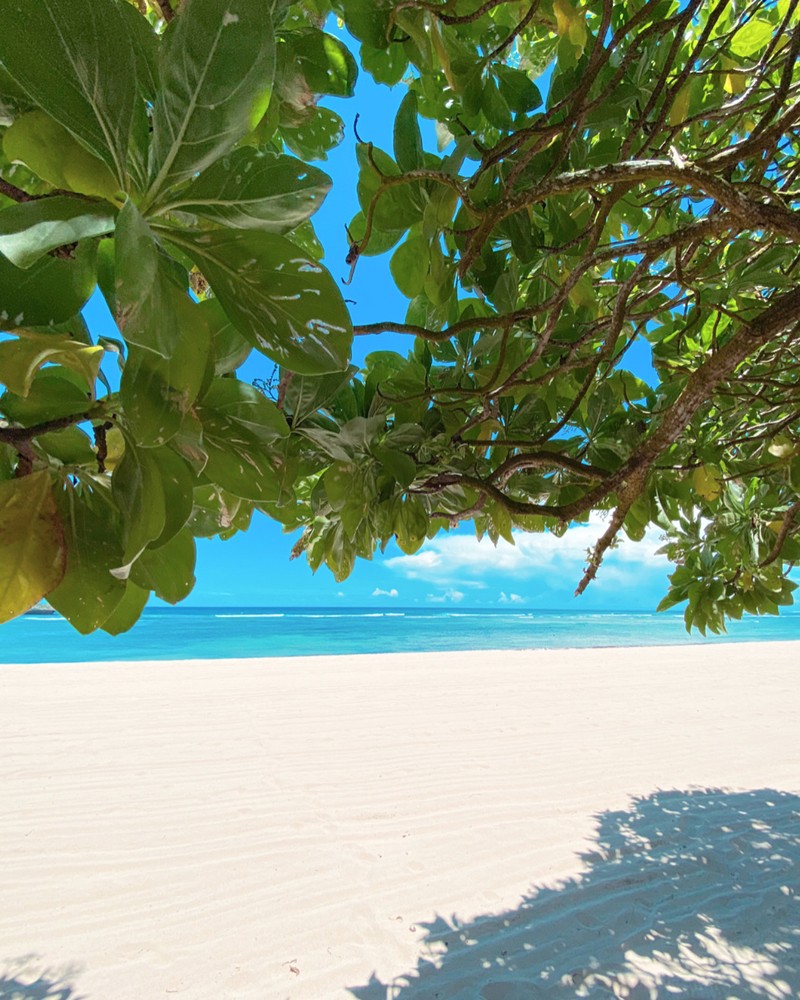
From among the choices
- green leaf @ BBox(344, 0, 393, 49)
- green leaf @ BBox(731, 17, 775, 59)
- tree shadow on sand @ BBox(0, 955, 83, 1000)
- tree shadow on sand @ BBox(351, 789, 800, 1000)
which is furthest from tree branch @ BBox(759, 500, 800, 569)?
tree shadow on sand @ BBox(0, 955, 83, 1000)

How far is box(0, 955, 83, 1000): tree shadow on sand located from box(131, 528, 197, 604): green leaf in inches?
119

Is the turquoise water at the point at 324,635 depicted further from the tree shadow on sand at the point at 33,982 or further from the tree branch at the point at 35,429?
the tree branch at the point at 35,429

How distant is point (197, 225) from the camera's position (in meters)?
0.47

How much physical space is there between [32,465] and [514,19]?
1.25m

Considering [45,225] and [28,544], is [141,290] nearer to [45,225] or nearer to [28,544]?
[45,225]

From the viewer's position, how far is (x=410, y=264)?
0.87 metres

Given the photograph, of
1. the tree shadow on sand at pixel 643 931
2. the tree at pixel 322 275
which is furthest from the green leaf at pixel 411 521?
the tree shadow on sand at pixel 643 931

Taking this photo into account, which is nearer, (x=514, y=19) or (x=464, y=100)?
(x=464, y=100)

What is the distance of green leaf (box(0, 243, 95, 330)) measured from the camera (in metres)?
0.34

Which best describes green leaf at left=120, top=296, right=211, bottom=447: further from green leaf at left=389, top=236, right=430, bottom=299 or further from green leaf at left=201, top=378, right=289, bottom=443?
green leaf at left=389, top=236, right=430, bottom=299

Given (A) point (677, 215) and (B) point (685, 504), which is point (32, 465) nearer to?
(B) point (685, 504)

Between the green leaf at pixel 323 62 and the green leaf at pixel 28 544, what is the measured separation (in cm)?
57

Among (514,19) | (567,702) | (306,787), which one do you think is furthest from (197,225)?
(567,702)

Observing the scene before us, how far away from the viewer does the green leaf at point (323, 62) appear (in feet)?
2.28
